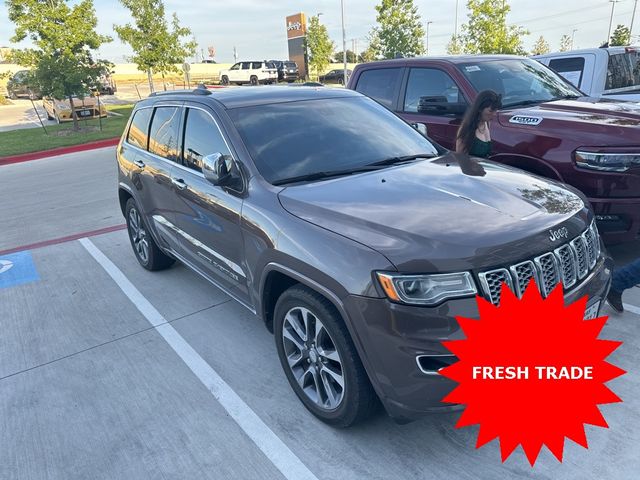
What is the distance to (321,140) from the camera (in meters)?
3.57

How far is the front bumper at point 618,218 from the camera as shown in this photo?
4.10 meters

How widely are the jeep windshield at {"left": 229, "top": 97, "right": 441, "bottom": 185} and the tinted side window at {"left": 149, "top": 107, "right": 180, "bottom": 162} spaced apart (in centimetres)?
90

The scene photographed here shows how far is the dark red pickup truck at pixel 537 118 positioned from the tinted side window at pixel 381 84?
0.04 feet

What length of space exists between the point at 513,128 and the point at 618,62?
15.7 feet

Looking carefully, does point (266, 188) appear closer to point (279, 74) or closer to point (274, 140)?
point (274, 140)

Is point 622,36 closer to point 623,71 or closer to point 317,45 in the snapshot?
point 317,45

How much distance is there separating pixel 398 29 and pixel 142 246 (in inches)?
1030

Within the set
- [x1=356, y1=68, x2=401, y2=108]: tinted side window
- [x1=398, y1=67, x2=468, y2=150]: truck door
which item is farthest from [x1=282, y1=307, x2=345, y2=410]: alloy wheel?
[x1=356, y1=68, x2=401, y2=108]: tinted side window

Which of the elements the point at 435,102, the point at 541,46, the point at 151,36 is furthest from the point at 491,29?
the point at 541,46

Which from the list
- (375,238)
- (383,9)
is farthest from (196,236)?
(383,9)

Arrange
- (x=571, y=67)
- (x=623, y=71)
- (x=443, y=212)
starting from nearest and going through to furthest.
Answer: (x=443, y=212), (x=623, y=71), (x=571, y=67)

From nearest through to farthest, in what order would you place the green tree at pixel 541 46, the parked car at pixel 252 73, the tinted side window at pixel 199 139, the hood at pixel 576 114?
the tinted side window at pixel 199 139 < the hood at pixel 576 114 < the parked car at pixel 252 73 < the green tree at pixel 541 46

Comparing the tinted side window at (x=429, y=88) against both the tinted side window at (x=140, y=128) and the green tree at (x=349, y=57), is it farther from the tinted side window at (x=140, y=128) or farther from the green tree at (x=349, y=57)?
the green tree at (x=349, y=57)

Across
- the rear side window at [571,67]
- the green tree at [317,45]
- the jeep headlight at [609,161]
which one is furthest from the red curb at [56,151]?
the green tree at [317,45]
